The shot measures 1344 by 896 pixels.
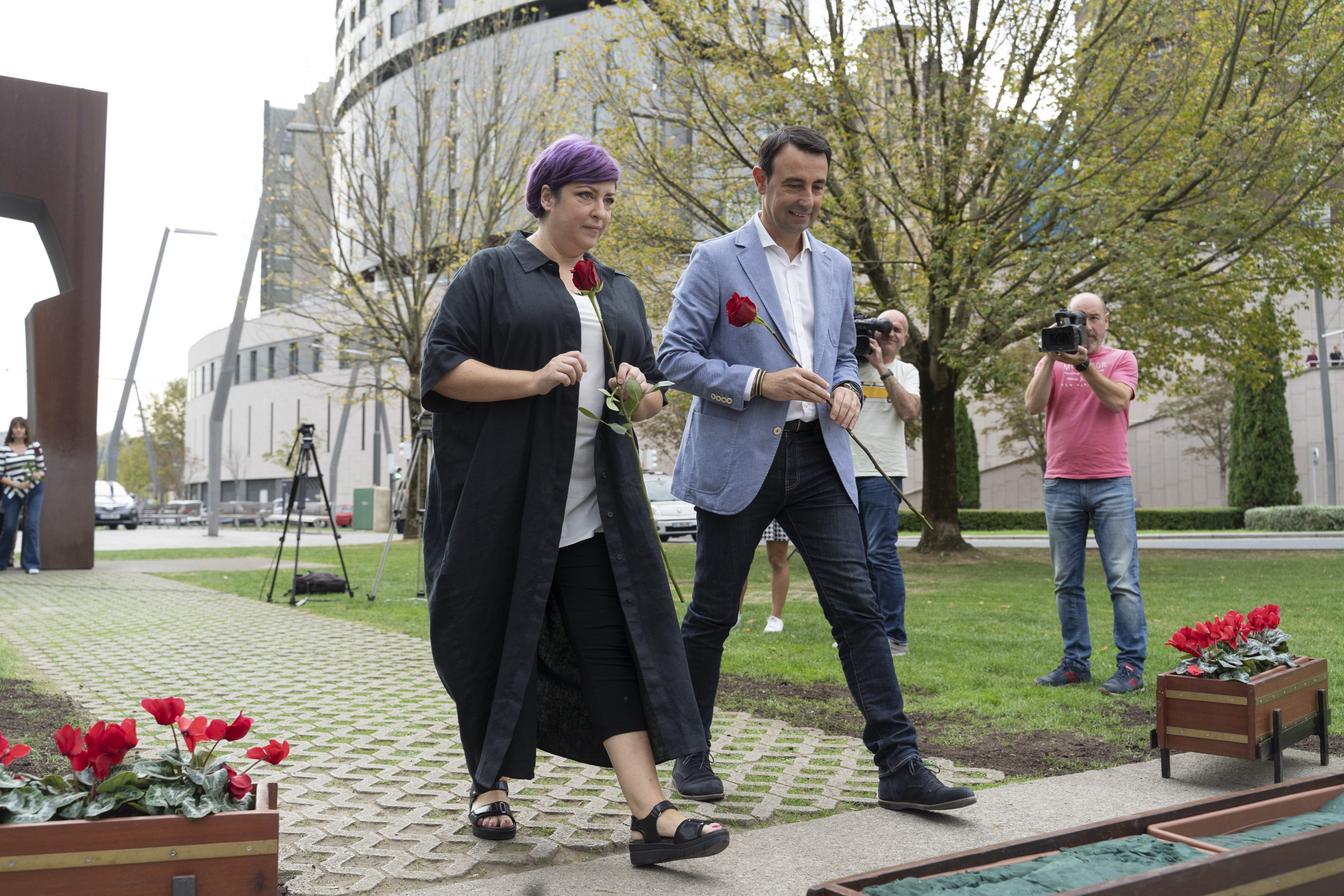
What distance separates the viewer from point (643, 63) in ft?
55.0

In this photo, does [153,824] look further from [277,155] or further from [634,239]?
[277,155]

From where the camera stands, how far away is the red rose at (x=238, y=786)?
2154 millimetres

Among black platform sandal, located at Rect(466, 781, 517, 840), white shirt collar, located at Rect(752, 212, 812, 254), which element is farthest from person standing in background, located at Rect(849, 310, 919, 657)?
black platform sandal, located at Rect(466, 781, 517, 840)

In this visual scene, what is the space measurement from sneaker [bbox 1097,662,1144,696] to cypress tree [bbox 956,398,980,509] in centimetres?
3570

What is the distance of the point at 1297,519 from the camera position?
2848 centimetres

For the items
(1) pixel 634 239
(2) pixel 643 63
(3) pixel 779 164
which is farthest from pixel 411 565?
(3) pixel 779 164

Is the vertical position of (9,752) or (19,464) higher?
(19,464)

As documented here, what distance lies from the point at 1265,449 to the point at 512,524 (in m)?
36.4

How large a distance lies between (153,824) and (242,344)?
262 ft

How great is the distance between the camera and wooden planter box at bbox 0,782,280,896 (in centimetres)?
192

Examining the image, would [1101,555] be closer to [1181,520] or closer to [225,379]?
[225,379]

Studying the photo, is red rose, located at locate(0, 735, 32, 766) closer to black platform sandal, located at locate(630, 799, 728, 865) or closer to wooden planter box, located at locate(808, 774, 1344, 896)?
black platform sandal, located at locate(630, 799, 728, 865)

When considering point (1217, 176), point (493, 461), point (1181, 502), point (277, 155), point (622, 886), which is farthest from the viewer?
point (1181, 502)

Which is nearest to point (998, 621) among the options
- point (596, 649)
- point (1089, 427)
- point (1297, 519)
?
point (1089, 427)
